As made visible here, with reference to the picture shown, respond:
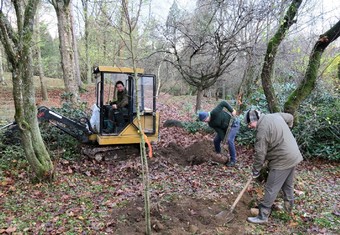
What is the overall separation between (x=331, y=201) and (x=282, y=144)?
1904 millimetres

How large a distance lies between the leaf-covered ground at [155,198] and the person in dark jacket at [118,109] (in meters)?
0.75

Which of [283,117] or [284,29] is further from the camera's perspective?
[284,29]

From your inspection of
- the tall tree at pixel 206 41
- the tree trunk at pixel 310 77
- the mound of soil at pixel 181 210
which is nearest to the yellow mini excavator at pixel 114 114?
the mound of soil at pixel 181 210

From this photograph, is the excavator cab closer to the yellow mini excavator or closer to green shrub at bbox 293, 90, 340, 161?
the yellow mini excavator

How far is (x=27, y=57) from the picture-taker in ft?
15.4

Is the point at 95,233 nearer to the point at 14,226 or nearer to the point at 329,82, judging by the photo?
the point at 14,226

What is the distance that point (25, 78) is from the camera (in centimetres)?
482

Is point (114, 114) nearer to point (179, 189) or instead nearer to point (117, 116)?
point (117, 116)

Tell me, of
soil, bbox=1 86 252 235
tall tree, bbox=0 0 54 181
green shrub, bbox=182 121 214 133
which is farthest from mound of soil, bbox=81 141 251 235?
green shrub, bbox=182 121 214 133

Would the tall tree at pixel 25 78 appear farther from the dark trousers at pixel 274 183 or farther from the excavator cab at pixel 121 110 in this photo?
the dark trousers at pixel 274 183

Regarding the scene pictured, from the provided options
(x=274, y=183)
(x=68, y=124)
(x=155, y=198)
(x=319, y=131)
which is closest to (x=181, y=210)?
(x=155, y=198)

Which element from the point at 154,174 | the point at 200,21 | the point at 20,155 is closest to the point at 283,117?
the point at 154,174

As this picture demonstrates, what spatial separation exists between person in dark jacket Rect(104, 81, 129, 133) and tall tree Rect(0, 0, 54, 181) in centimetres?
205

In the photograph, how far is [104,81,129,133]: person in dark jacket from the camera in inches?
267
